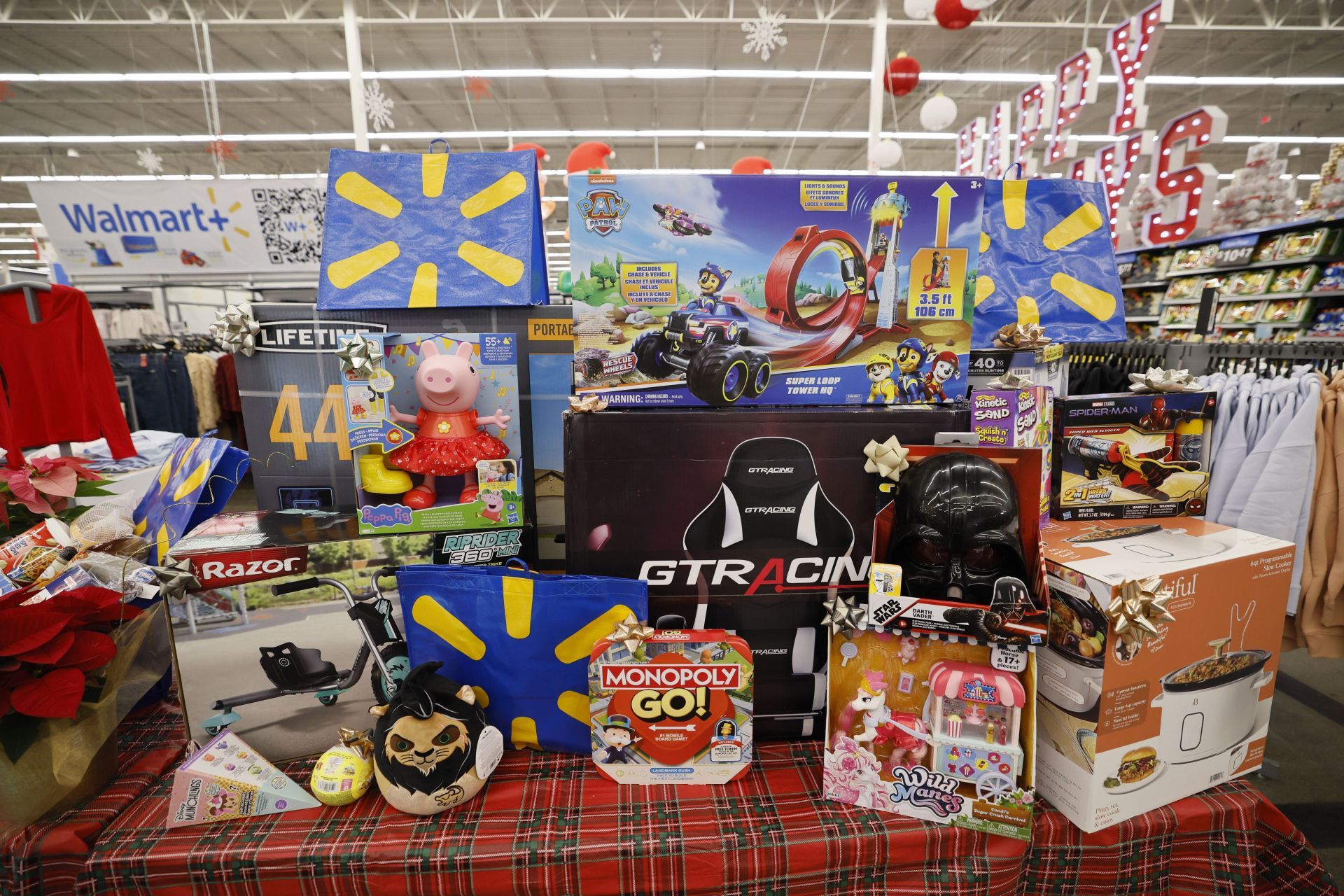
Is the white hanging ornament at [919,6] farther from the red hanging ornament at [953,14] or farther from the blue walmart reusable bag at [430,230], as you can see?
the blue walmart reusable bag at [430,230]

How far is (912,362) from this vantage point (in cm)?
121

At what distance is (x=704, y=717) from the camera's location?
107 cm

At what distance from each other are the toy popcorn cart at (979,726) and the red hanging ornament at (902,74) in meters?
5.14

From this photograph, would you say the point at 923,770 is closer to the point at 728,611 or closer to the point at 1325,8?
the point at 728,611

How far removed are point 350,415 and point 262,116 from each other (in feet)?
38.8

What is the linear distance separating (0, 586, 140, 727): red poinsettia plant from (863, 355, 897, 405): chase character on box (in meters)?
1.32

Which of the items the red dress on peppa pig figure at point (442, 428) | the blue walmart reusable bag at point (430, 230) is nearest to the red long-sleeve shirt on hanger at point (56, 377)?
the blue walmart reusable bag at point (430, 230)

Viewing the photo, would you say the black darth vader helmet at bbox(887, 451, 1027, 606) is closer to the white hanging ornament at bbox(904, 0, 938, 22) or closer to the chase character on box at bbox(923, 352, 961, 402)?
the chase character on box at bbox(923, 352, 961, 402)

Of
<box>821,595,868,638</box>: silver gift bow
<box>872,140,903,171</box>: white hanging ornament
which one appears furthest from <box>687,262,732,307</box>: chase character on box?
<box>872,140,903,171</box>: white hanging ornament

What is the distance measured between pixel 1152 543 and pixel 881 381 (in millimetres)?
553

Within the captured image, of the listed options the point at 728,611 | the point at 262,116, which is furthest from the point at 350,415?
the point at 262,116

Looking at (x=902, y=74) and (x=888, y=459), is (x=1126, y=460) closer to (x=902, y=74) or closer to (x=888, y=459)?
(x=888, y=459)

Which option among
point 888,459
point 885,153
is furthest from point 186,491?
point 885,153

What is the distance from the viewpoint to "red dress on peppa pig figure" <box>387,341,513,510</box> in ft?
4.07
